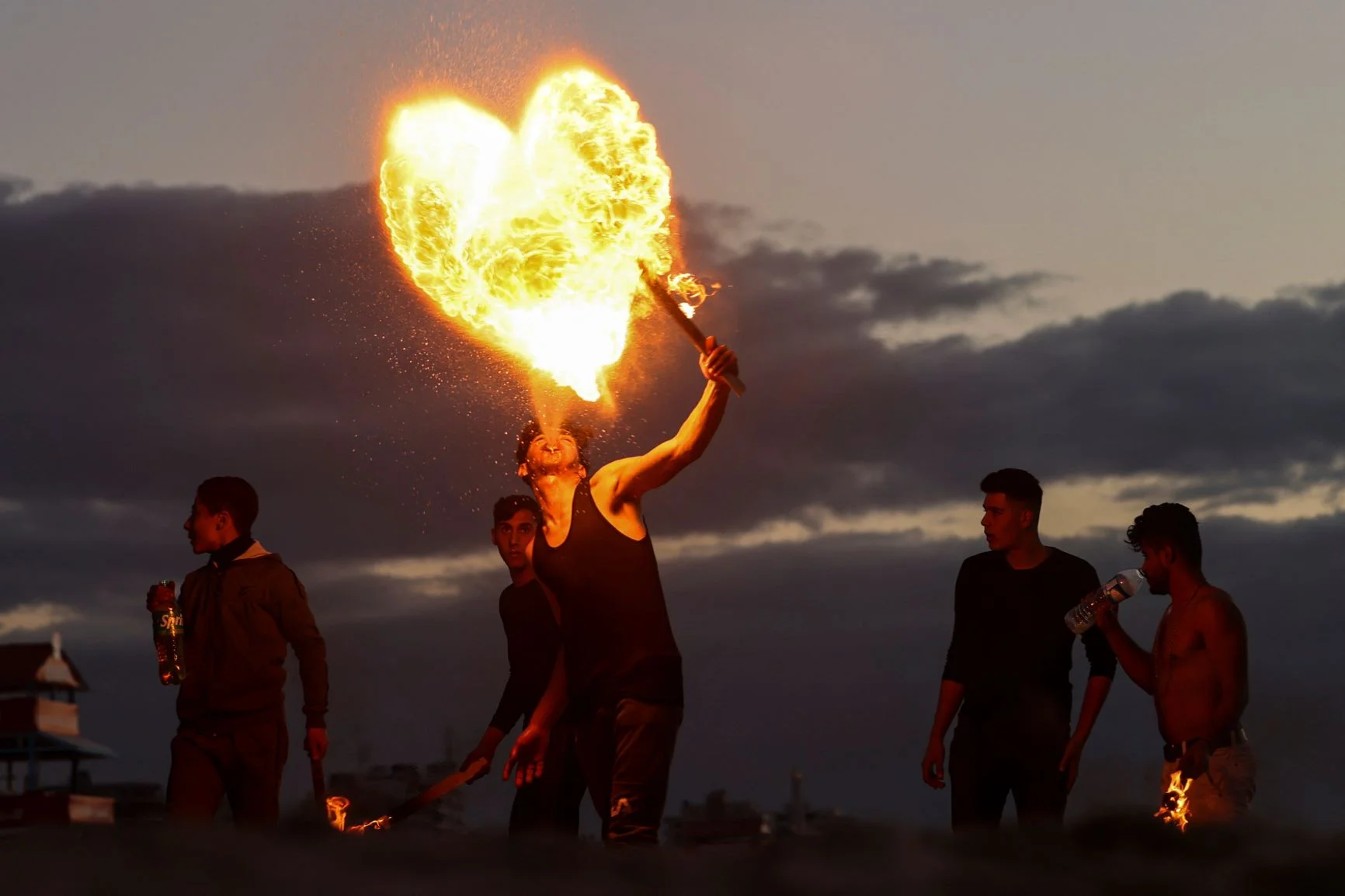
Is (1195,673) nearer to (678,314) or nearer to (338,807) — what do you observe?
(678,314)

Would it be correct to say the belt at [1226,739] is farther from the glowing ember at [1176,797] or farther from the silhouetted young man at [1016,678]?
the silhouetted young man at [1016,678]

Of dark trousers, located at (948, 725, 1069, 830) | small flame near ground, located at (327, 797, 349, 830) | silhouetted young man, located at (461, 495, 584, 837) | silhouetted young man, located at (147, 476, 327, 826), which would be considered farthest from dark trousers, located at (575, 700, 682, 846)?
silhouetted young man, located at (147, 476, 327, 826)

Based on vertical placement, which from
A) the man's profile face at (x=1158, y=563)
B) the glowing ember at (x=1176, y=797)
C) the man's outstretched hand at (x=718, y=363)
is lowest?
the glowing ember at (x=1176, y=797)

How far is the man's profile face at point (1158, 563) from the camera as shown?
32.4 ft

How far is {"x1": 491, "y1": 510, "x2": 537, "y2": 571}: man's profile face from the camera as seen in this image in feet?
39.1

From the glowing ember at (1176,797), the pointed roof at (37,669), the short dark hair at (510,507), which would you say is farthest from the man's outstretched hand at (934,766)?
the pointed roof at (37,669)

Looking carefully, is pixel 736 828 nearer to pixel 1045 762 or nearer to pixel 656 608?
pixel 656 608

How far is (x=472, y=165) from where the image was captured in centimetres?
1223

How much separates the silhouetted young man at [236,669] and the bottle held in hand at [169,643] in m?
0.04

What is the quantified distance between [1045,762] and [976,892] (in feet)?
14.9

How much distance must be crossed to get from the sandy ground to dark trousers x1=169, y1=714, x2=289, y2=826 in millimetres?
3752

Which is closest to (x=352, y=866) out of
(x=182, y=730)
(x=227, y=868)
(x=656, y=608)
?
(x=227, y=868)

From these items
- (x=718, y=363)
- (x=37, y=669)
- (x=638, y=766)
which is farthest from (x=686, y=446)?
(x=37, y=669)

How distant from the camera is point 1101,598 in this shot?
407 inches
